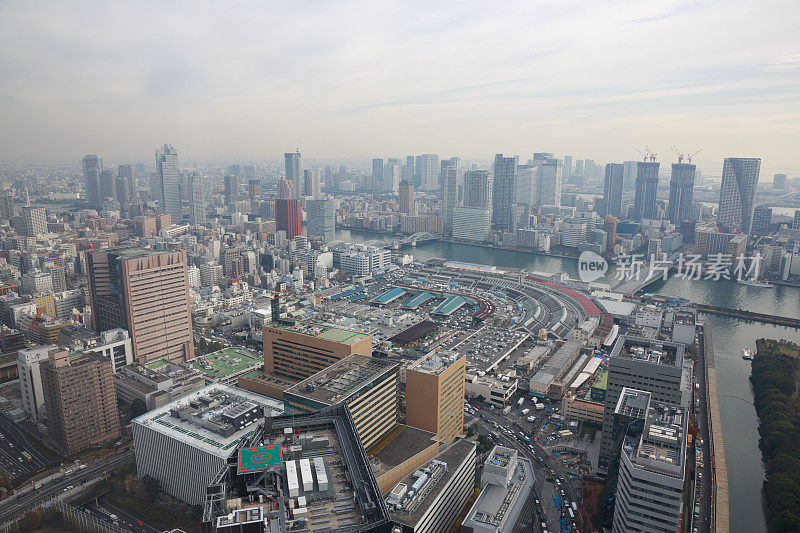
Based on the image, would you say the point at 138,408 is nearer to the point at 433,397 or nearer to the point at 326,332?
the point at 326,332

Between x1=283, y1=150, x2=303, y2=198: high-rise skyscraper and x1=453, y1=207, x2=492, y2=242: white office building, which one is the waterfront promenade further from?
x1=283, y1=150, x2=303, y2=198: high-rise skyscraper

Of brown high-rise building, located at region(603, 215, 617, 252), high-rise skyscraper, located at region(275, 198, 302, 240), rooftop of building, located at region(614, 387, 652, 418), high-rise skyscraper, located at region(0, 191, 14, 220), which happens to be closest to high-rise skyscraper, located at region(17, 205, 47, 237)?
high-rise skyscraper, located at region(0, 191, 14, 220)

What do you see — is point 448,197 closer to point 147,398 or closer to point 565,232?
point 565,232

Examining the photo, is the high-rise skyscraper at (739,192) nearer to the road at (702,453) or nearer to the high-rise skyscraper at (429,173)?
the road at (702,453)

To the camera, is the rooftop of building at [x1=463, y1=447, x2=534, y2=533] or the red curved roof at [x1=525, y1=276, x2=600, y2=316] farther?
the red curved roof at [x1=525, y1=276, x2=600, y2=316]

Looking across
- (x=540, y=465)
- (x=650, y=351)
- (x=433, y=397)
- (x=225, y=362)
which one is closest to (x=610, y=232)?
(x=650, y=351)

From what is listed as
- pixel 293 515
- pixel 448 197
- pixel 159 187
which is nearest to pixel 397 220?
pixel 448 197

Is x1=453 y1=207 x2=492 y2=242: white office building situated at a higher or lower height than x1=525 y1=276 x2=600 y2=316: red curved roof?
higher
